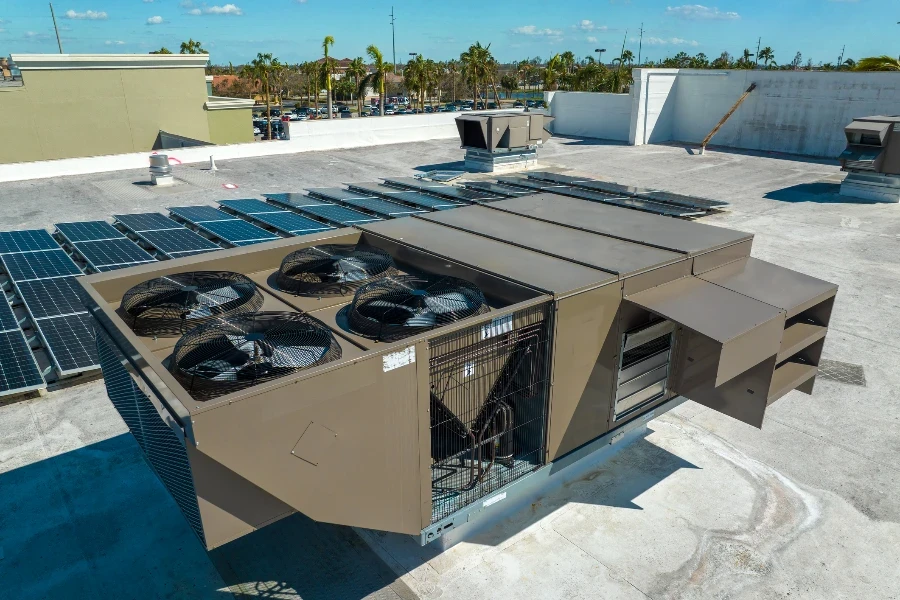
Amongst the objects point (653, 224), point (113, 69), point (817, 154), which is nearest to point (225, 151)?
point (113, 69)

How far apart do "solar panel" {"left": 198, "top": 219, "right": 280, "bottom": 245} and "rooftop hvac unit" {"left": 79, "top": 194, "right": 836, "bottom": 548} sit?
7.58m

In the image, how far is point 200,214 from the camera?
1850cm

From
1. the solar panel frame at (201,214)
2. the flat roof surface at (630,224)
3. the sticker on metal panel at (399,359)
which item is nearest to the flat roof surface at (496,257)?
the flat roof surface at (630,224)

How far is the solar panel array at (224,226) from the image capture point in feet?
51.3

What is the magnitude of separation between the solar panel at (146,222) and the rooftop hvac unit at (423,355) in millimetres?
10574

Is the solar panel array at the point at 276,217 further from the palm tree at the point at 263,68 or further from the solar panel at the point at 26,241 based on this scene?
the palm tree at the point at 263,68

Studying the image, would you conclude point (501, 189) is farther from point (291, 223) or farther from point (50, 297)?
point (50, 297)

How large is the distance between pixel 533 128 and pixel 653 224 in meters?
21.3

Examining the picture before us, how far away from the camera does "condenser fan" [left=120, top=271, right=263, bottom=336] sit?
20.9 ft

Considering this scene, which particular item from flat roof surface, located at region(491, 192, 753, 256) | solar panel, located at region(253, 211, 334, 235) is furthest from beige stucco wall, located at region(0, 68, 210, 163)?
flat roof surface, located at region(491, 192, 753, 256)

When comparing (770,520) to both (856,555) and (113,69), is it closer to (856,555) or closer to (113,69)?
(856,555)

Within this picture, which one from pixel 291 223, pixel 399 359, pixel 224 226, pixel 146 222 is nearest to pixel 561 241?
pixel 399 359

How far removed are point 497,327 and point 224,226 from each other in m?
12.9

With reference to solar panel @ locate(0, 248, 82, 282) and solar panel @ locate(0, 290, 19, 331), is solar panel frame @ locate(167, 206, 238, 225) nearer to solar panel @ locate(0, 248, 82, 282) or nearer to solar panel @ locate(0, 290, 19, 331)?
solar panel @ locate(0, 248, 82, 282)
